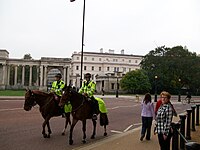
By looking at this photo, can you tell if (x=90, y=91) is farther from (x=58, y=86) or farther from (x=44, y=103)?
(x=44, y=103)

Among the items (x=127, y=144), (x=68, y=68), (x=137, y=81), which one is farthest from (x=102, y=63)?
(x=127, y=144)

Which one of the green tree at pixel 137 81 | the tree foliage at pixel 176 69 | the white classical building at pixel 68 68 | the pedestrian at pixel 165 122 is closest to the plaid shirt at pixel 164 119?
the pedestrian at pixel 165 122

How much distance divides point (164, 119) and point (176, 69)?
238ft

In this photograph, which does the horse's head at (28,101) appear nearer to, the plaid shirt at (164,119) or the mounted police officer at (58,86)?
the mounted police officer at (58,86)

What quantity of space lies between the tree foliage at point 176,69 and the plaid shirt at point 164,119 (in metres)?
70.9

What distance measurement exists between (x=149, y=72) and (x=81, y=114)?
7188 cm

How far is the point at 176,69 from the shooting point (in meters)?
76.4

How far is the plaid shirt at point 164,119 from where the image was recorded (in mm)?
6434

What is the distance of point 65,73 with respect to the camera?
348ft

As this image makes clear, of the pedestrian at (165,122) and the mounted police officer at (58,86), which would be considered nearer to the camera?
the pedestrian at (165,122)

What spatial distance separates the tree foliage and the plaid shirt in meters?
70.9

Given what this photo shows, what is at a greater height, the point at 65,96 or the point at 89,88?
the point at 89,88

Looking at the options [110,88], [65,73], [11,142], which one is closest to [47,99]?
[11,142]

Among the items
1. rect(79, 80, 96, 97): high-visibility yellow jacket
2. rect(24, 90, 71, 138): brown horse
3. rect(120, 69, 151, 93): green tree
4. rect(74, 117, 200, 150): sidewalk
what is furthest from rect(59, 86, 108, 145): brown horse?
rect(120, 69, 151, 93): green tree
